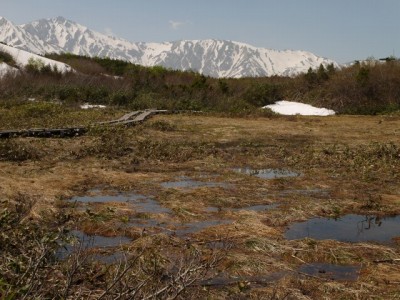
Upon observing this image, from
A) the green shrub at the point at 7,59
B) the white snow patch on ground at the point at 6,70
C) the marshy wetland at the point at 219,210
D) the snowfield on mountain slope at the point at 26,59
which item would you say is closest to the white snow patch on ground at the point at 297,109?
the marshy wetland at the point at 219,210

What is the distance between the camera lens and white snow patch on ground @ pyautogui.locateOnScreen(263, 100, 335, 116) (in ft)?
116

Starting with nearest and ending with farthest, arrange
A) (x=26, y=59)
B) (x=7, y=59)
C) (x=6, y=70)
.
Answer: (x=6, y=70)
(x=7, y=59)
(x=26, y=59)

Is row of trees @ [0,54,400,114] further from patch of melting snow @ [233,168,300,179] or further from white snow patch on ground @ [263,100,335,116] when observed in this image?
patch of melting snow @ [233,168,300,179]

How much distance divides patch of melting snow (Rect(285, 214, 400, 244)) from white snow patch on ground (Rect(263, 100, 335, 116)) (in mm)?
26152

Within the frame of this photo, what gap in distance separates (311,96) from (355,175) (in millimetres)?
26585

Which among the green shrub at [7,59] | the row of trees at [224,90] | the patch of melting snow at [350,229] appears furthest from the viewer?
the green shrub at [7,59]

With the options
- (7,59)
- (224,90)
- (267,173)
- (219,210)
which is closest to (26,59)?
(7,59)

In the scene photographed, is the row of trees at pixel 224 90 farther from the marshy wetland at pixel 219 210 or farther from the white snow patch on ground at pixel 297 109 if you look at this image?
the marshy wetland at pixel 219 210

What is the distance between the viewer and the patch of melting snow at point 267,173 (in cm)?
1305

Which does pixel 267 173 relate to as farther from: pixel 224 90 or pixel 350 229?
pixel 224 90

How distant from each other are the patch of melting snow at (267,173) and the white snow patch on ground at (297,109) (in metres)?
21.5

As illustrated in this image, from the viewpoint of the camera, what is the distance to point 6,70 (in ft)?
130

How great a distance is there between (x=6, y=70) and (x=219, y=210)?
3632 centimetres

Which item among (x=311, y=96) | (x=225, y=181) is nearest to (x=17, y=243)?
(x=225, y=181)
